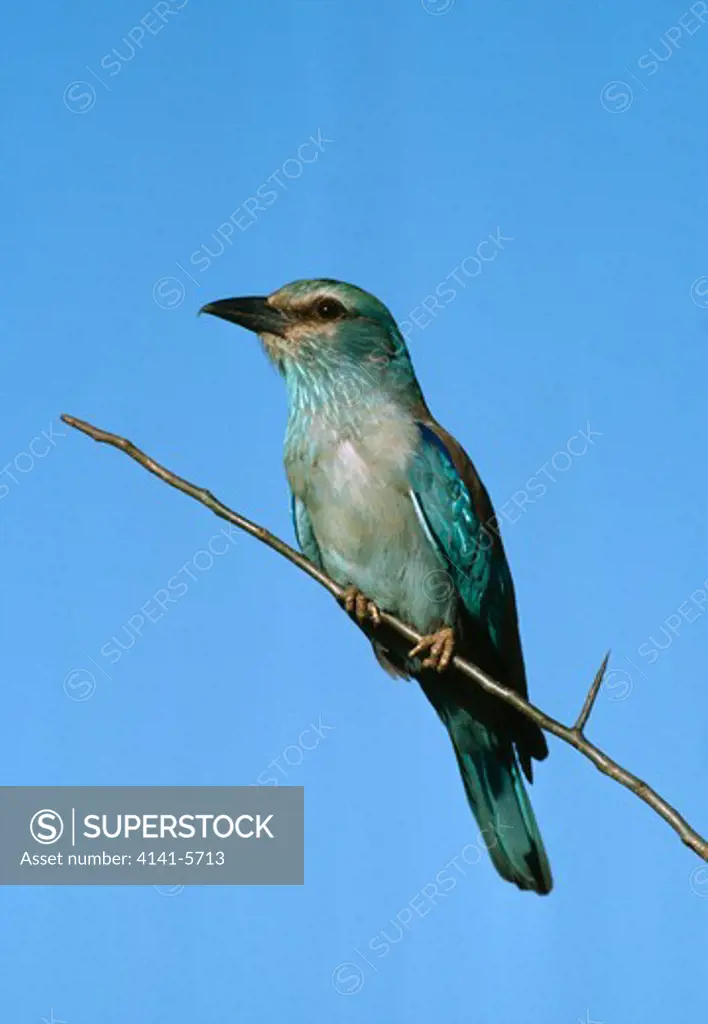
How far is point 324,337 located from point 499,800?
1.85 m

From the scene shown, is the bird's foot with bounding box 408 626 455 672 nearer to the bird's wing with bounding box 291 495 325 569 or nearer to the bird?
the bird

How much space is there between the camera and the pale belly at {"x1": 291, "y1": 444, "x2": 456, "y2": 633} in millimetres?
4566

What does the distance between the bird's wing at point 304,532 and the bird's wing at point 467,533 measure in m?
0.47

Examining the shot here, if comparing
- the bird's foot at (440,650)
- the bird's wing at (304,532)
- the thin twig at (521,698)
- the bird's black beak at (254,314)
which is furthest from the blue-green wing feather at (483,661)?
the thin twig at (521,698)

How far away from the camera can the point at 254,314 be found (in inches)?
180

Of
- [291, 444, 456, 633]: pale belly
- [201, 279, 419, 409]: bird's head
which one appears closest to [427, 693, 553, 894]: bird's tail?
[291, 444, 456, 633]: pale belly

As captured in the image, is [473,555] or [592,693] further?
[473,555]

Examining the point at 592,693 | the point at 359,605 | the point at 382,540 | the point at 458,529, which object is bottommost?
the point at 592,693

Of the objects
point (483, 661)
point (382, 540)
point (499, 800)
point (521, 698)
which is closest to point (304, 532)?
point (382, 540)

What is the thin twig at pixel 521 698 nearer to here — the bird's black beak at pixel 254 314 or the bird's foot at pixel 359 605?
A: the bird's foot at pixel 359 605

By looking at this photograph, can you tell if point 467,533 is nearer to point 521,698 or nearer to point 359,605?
point 359,605

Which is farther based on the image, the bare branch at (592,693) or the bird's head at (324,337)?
the bird's head at (324,337)

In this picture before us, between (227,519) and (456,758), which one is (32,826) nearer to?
(456,758)

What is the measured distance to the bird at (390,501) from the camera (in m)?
4.58
